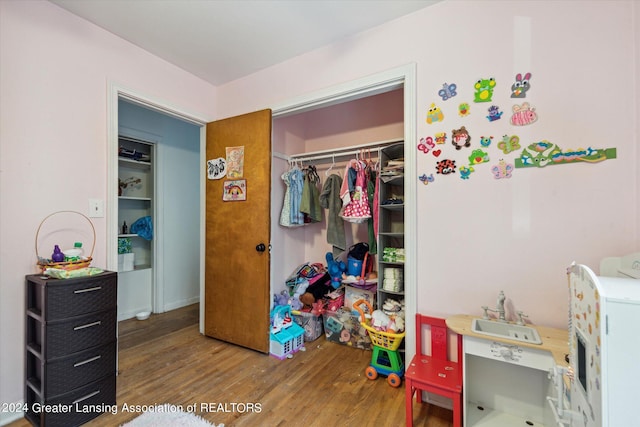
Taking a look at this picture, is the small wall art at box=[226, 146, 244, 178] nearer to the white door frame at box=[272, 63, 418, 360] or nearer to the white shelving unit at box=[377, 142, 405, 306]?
the white shelving unit at box=[377, 142, 405, 306]

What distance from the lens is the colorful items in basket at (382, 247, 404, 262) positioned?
88.7 inches

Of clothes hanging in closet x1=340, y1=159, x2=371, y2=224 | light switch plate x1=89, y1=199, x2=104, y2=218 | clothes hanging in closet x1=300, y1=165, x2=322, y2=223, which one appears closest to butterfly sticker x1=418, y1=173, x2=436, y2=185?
clothes hanging in closet x1=340, y1=159, x2=371, y2=224

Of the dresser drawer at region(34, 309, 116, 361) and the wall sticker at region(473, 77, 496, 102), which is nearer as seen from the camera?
the dresser drawer at region(34, 309, 116, 361)


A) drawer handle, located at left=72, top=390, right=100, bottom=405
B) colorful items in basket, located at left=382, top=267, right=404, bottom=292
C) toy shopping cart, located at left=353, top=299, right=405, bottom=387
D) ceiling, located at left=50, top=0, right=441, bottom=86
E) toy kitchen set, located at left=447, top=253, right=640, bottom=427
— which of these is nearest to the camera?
toy kitchen set, located at left=447, top=253, right=640, bottom=427

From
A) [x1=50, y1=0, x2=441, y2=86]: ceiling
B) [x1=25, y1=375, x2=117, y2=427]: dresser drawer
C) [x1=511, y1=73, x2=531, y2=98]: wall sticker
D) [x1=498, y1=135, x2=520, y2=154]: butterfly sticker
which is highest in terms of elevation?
[x1=50, y1=0, x2=441, y2=86]: ceiling

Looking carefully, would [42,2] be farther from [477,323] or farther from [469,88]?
[477,323]

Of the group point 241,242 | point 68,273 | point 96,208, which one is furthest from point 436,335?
point 96,208

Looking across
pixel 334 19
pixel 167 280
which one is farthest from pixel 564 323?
pixel 167 280

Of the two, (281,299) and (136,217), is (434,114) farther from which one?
(136,217)

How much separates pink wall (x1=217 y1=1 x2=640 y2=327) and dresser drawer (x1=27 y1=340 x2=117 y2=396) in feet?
6.42

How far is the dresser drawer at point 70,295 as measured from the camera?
1420 millimetres

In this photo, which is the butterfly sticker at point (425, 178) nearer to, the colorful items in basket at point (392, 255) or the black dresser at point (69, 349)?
the colorful items in basket at point (392, 255)

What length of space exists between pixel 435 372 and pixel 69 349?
2026 mm

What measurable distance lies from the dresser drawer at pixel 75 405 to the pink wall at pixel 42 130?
0.22 m
